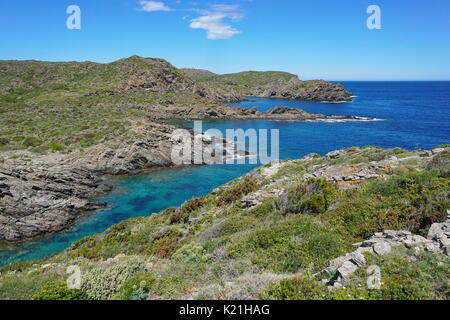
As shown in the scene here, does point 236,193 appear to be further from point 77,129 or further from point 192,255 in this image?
point 77,129

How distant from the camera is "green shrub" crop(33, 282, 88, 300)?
6.79m

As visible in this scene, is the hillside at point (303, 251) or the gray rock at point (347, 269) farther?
the gray rock at point (347, 269)

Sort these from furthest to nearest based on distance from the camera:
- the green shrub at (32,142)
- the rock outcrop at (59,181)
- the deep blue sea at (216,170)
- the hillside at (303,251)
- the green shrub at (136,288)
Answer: the green shrub at (32,142) → the rock outcrop at (59,181) → the deep blue sea at (216,170) → the green shrub at (136,288) → the hillside at (303,251)

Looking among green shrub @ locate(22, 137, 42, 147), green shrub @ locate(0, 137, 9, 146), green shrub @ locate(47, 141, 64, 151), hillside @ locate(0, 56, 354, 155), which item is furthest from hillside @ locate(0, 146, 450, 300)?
hillside @ locate(0, 56, 354, 155)

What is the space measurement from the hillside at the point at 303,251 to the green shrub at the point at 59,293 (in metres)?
0.03

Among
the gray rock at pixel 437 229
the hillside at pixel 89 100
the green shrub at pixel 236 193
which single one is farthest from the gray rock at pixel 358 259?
the hillside at pixel 89 100

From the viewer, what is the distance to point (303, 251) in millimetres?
8148

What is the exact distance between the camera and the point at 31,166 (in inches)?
1123

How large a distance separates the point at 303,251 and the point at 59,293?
6904 millimetres

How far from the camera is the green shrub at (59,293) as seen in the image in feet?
22.3

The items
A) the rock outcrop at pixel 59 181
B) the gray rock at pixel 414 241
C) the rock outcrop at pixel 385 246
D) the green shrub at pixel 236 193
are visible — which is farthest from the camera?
the rock outcrop at pixel 59 181

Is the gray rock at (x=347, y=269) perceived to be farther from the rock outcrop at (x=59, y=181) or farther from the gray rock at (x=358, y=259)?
the rock outcrop at (x=59, y=181)

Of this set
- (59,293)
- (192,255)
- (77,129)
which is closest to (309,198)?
(192,255)

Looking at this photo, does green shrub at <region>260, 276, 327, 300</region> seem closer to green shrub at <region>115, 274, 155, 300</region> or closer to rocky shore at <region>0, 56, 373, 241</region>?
green shrub at <region>115, 274, 155, 300</region>
